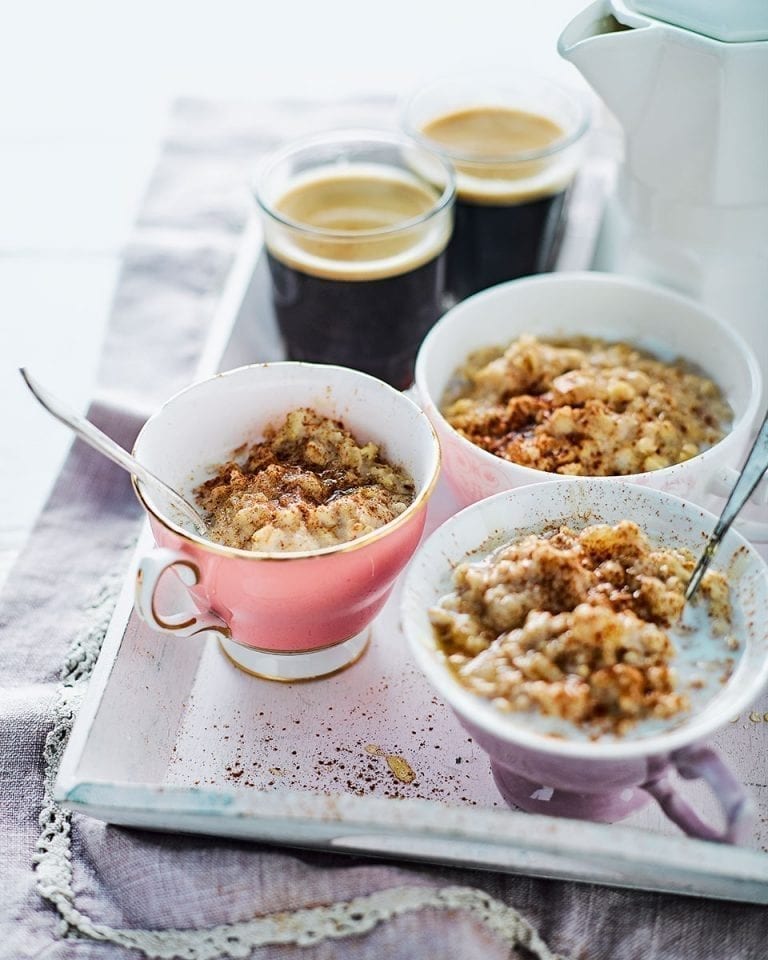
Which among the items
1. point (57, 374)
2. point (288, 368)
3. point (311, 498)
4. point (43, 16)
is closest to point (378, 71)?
point (43, 16)

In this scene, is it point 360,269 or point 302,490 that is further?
point 360,269

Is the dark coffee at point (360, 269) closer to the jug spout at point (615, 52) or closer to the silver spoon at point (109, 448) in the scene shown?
the jug spout at point (615, 52)

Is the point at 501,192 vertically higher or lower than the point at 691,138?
lower

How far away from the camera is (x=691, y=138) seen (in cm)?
121

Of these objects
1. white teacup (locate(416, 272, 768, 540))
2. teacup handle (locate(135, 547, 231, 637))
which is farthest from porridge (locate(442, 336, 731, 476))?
teacup handle (locate(135, 547, 231, 637))

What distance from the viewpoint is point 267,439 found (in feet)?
3.76

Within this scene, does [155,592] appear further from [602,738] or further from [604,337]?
[604,337]

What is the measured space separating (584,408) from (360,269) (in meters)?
0.34

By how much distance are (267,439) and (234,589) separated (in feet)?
0.73

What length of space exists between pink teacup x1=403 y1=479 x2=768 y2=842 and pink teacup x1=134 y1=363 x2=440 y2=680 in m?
0.07

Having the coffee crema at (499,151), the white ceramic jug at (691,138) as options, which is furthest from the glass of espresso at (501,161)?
the white ceramic jug at (691,138)

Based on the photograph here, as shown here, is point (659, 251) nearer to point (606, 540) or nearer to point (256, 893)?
point (606, 540)

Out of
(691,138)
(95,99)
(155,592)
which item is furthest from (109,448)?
(95,99)

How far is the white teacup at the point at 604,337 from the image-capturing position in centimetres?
112
